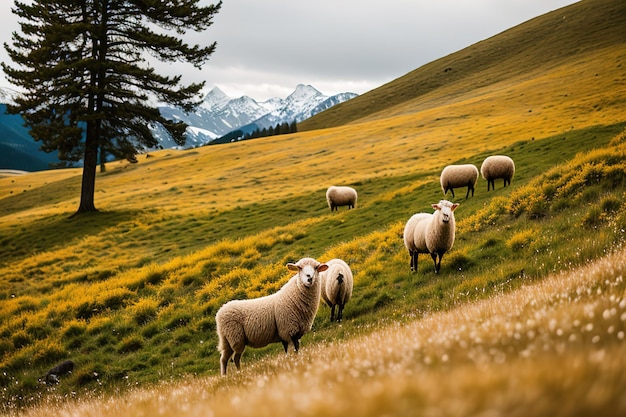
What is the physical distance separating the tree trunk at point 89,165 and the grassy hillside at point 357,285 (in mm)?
1463

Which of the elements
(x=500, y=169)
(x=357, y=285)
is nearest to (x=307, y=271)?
(x=357, y=285)

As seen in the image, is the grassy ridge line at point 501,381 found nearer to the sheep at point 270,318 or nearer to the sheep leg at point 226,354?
the sheep at point 270,318

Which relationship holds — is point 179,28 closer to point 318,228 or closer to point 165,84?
point 165,84

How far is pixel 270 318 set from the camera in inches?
364

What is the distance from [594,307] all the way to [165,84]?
33.0m

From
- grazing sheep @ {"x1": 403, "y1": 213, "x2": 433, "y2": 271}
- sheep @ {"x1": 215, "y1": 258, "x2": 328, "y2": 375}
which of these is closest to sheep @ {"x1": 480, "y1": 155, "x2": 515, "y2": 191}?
grazing sheep @ {"x1": 403, "y1": 213, "x2": 433, "y2": 271}

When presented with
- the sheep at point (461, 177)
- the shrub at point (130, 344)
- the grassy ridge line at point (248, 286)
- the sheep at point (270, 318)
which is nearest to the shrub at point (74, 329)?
the grassy ridge line at point (248, 286)

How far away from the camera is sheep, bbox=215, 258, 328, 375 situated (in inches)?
355

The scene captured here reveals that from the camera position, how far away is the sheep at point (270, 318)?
9.02 m

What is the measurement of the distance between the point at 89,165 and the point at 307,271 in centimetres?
2841

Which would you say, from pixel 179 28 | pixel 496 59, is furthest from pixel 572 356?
pixel 496 59

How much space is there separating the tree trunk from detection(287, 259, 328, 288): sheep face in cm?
2664

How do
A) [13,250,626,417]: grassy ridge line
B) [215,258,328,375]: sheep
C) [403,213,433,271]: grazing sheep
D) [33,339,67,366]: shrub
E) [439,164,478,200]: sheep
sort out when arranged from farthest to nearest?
1. [439,164,478,200]: sheep
2. [403,213,433,271]: grazing sheep
3. [33,339,67,366]: shrub
4. [215,258,328,375]: sheep
5. [13,250,626,417]: grassy ridge line

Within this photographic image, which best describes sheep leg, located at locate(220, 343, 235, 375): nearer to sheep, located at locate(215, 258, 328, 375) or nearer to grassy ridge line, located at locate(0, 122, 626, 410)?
sheep, located at locate(215, 258, 328, 375)
